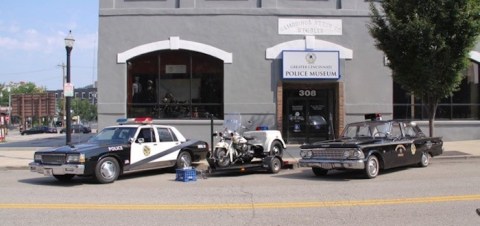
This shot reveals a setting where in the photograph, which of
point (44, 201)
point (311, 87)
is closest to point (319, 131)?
point (311, 87)

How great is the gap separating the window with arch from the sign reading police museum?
9.34 feet

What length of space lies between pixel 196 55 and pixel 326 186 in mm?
11918

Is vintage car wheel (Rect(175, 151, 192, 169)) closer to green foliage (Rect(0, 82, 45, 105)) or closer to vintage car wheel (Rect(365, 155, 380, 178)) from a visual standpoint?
vintage car wheel (Rect(365, 155, 380, 178))

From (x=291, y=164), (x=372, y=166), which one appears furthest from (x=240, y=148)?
(x=372, y=166)

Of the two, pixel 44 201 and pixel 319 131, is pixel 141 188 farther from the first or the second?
pixel 319 131

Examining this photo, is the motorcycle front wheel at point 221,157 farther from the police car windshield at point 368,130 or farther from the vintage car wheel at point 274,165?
the police car windshield at point 368,130

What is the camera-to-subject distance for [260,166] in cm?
1387

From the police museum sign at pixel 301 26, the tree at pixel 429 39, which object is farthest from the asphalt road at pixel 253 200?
the police museum sign at pixel 301 26

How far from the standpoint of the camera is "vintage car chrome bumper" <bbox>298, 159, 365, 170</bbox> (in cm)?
1204

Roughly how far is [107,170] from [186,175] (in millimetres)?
1883

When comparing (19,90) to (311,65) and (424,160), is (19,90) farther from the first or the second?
(424,160)

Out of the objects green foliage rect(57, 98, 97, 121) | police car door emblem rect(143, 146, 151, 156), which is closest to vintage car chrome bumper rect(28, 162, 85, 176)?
police car door emblem rect(143, 146, 151, 156)

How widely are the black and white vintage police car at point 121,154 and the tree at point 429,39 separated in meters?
6.95

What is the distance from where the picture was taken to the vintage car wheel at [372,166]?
40.2 feet
